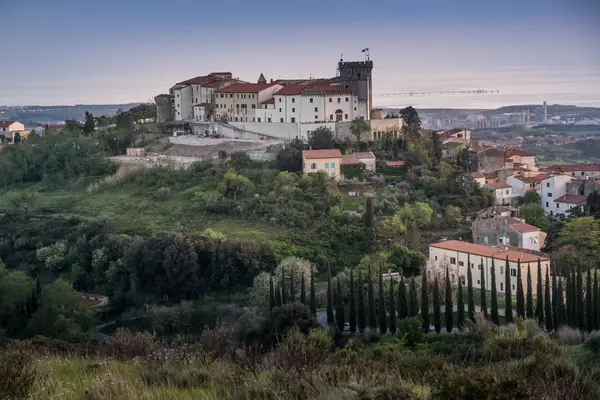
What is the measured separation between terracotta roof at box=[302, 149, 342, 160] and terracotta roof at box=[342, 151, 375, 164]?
0.47 meters

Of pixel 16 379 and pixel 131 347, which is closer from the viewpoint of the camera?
pixel 16 379

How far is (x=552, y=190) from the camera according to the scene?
1235 inches

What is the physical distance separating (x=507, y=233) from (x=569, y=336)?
10155 millimetres

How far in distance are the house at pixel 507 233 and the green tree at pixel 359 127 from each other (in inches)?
361

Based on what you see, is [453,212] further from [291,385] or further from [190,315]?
[291,385]

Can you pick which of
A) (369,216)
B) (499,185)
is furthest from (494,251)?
(499,185)

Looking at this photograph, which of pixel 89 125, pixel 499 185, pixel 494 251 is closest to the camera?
pixel 494 251

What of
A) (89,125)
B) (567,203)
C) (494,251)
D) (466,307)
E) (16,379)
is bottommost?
(466,307)

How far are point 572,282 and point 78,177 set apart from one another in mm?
25683

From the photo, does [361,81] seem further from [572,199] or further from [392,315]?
[392,315]

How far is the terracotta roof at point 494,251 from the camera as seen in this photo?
72.3 ft

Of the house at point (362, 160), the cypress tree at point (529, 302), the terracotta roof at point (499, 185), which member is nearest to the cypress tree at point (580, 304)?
the cypress tree at point (529, 302)

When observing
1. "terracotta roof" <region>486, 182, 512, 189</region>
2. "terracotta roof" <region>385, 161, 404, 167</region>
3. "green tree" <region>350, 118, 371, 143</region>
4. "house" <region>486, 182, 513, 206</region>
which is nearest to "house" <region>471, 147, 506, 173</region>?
"terracotta roof" <region>486, 182, 512, 189</region>

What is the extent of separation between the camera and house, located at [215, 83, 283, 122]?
37656 millimetres
